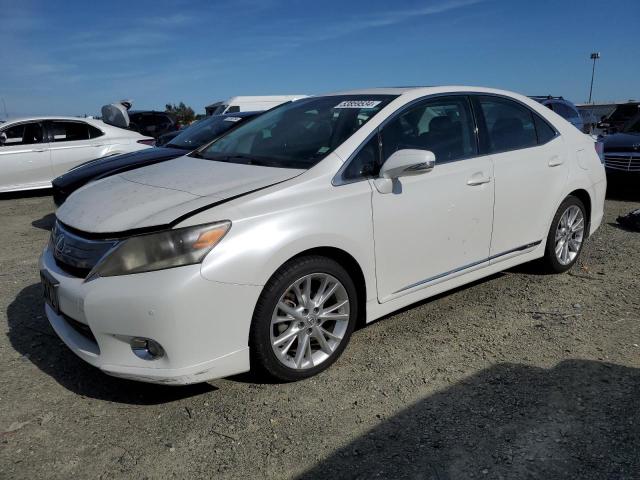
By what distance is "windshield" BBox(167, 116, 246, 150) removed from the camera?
7468 millimetres

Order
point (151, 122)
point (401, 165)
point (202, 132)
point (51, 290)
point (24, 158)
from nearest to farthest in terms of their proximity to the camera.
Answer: point (51, 290) < point (401, 165) < point (202, 132) < point (24, 158) < point (151, 122)

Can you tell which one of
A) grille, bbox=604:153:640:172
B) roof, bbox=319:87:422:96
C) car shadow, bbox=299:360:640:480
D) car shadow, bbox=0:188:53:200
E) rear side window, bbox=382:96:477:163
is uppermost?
roof, bbox=319:87:422:96

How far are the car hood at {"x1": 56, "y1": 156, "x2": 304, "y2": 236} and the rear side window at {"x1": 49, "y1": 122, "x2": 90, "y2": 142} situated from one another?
7047mm

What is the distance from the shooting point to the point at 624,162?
332 inches

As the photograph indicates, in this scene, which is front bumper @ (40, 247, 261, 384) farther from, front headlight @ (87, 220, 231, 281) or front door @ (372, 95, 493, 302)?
front door @ (372, 95, 493, 302)

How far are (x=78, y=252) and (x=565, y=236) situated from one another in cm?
390

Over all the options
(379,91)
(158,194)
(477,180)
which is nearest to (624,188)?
(477,180)

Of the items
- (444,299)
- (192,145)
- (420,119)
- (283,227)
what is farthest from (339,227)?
(192,145)

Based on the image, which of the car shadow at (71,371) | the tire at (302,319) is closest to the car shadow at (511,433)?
the tire at (302,319)

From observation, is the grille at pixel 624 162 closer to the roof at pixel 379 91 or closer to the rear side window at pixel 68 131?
the roof at pixel 379 91

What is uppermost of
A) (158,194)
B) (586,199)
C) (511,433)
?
(158,194)

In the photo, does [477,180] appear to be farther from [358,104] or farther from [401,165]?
[358,104]

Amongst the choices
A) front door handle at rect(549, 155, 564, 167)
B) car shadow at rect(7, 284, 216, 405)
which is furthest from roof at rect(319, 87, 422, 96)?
car shadow at rect(7, 284, 216, 405)

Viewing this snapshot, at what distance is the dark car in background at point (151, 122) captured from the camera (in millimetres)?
15273
